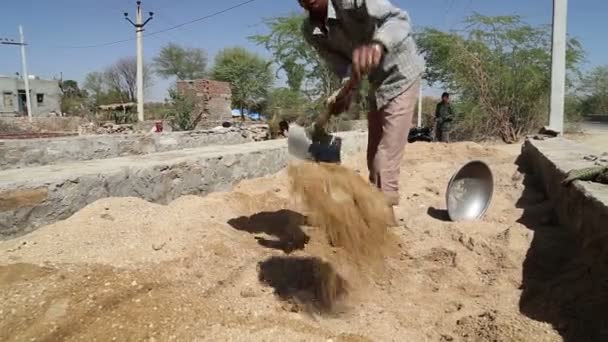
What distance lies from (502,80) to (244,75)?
21169 mm

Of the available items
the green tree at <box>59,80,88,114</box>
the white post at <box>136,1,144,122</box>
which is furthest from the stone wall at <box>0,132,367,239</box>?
the green tree at <box>59,80,88,114</box>

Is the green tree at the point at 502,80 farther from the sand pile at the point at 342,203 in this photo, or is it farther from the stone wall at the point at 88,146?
the sand pile at the point at 342,203

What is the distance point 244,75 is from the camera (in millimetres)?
30688

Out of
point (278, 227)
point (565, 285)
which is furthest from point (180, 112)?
point (565, 285)

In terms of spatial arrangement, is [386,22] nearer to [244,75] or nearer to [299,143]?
[299,143]

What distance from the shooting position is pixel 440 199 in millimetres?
4039

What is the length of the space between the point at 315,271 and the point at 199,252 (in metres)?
0.60

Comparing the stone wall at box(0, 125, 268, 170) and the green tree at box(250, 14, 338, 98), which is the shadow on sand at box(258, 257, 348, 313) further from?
the green tree at box(250, 14, 338, 98)

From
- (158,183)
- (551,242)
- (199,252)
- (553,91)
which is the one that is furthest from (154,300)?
(553,91)

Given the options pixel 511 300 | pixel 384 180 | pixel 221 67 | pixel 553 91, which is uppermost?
pixel 221 67

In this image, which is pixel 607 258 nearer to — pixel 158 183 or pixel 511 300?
pixel 511 300

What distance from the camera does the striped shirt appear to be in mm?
2426

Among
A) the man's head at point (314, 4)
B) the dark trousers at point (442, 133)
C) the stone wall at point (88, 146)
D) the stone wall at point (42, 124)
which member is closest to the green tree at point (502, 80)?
the dark trousers at point (442, 133)

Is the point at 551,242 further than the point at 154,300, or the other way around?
the point at 551,242
